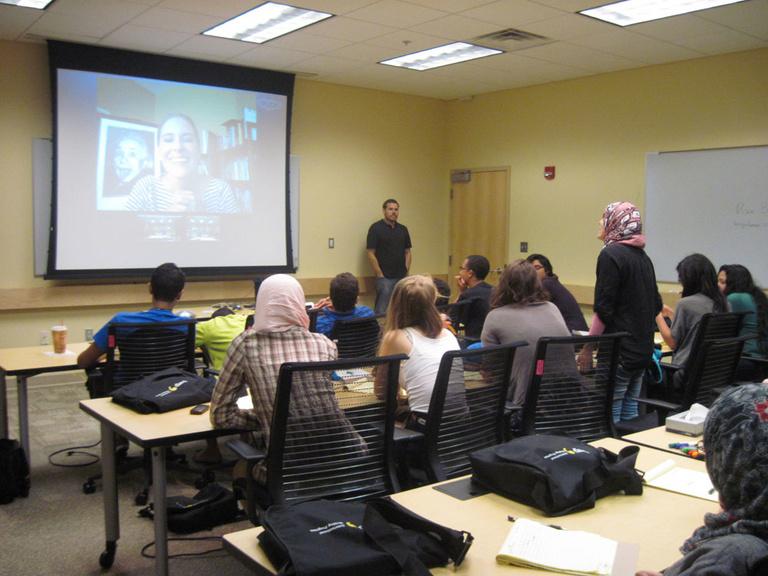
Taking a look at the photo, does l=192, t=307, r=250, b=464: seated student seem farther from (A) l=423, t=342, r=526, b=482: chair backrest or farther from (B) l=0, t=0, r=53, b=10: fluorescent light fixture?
(B) l=0, t=0, r=53, b=10: fluorescent light fixture

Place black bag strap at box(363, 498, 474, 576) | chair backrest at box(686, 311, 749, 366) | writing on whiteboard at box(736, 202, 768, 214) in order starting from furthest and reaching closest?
1. writing on whiteboard at box(736, 202, 768, 214)
2. chair backrest at box(686, 311, 749, 366)
3. black bag strap at box(363, 498, 474, 576)

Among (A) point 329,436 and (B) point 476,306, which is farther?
(B) point 476,306

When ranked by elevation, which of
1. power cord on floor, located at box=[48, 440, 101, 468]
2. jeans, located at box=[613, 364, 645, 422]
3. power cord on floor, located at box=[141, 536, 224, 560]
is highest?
jeans, located at box=[613, 364, 645, 422]

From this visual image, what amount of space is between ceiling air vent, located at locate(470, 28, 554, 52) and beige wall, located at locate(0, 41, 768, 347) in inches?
57.9

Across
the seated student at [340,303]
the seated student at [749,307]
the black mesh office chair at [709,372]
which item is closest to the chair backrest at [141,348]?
the seated student at [340,303]

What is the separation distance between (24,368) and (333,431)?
2064mm

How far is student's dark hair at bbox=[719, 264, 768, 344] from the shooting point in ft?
15.0

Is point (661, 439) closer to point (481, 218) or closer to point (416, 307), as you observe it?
point (416, 307)

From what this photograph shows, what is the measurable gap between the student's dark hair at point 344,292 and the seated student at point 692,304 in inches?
72.1

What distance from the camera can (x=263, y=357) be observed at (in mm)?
2441

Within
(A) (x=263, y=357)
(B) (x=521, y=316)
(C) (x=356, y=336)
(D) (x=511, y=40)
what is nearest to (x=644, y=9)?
(D) (x=511, y=40)

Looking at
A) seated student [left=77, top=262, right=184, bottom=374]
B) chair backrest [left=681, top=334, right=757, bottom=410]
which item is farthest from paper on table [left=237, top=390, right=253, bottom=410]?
chair backrest [left=681, top=334, right=757, bottom=410]

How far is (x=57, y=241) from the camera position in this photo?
595cm

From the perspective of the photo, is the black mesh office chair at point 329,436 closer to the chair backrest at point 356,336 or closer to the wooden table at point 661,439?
the wooden table at point 661,439
